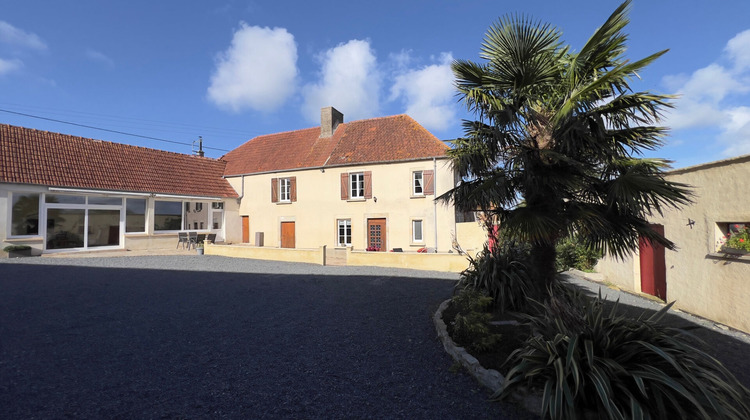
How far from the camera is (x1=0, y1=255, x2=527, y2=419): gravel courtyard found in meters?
3.06

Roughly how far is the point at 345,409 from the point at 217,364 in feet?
5.87

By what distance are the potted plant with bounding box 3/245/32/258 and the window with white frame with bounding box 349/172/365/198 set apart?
13.2 m

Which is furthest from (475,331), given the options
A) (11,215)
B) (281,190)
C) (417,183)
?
(281,190)

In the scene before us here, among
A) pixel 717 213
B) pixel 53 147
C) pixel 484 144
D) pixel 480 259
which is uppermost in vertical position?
pixel 53 147

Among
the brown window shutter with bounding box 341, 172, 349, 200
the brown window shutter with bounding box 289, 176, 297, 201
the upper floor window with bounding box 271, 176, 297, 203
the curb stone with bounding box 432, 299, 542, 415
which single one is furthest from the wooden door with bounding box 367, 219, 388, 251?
the curb stone with bounding box 432, 299, 542, 415

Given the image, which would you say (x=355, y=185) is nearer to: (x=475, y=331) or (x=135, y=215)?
(x=135, y=215)

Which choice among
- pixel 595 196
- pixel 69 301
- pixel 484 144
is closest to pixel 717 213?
pixel 595 196

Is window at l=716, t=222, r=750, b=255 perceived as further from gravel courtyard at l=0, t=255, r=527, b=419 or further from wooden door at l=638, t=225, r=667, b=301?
gravel courtyard at l=0, t=255, r=527, b=419

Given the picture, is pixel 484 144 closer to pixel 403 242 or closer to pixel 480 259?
pixel 480 259

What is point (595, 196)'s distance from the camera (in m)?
4.54

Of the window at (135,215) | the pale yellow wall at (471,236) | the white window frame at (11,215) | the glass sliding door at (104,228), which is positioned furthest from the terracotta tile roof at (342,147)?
the white window frame at (11,215)

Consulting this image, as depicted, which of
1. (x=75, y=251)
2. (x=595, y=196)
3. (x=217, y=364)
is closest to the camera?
(x=217, y=364)

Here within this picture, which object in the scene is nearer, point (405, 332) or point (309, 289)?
point (405, 332)

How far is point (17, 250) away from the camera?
1259 centimetres
